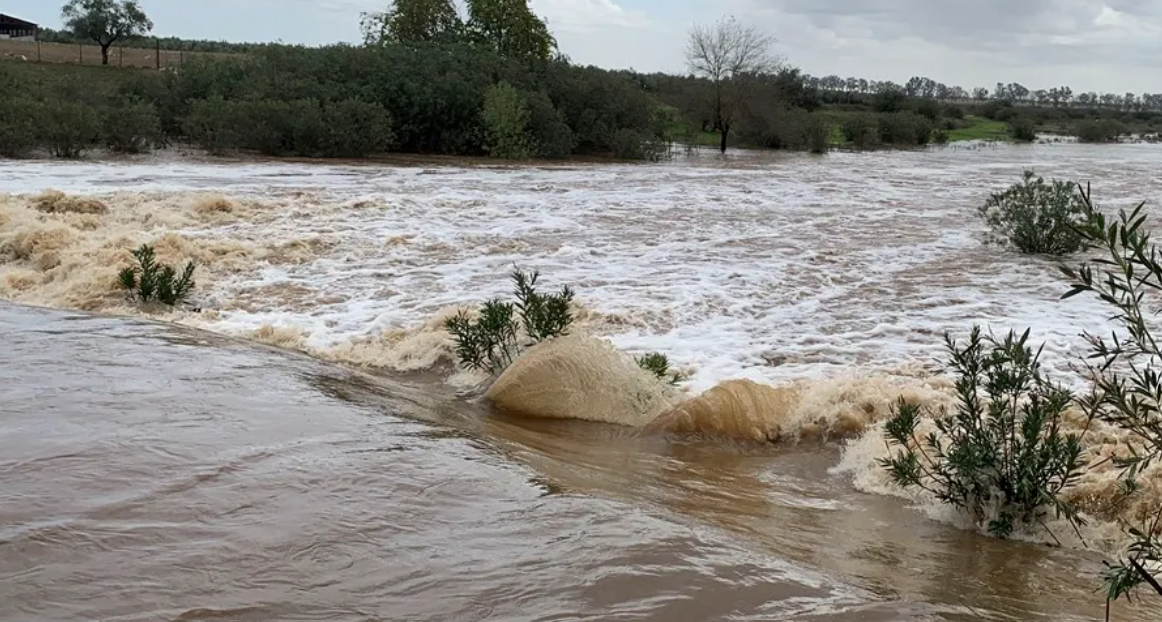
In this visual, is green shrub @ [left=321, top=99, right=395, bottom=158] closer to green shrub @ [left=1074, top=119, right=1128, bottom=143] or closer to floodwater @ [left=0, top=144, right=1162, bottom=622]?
floodwater @ [left=0, top=144, right=1162, bottom=622]

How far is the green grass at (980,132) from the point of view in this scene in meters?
58.8

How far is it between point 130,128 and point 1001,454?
26961 mm

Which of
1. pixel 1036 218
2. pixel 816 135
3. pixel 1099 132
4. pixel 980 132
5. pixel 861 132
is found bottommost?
pixel 1036 218

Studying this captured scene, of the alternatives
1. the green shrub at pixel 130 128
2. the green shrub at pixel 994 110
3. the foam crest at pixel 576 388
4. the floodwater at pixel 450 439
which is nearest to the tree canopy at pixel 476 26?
the green shrub at pixel 130 128

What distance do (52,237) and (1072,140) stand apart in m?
59.5

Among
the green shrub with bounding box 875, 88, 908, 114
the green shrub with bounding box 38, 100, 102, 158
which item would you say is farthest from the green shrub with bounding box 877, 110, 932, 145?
the green shrub with bounding box 38, 100, 102, 158

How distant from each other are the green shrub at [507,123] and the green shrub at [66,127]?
11.8 meters

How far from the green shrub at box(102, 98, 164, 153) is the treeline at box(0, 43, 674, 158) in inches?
1.5

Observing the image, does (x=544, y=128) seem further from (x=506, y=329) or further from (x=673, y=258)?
(x=506, y=329)

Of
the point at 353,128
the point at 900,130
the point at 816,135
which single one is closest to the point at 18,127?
the point at 353,128

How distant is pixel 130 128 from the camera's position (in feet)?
88.6

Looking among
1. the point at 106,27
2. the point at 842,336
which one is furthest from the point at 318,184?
the point at 106,27

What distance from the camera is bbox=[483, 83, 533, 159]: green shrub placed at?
3212 cm

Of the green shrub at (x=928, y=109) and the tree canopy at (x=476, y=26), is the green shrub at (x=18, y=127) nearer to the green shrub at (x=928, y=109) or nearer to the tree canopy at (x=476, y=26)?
the tree canopy at (x=476, y=26)
